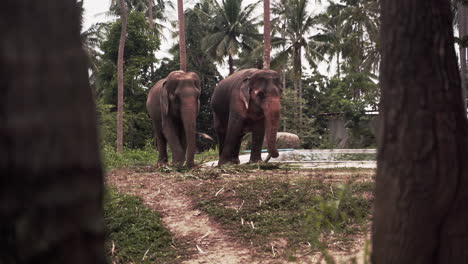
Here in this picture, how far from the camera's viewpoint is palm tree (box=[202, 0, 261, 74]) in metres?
34.6

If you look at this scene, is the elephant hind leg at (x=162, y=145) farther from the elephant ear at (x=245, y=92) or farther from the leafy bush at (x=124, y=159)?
the elephant ear at (x=245, y=92)

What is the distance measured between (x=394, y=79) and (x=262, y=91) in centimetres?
691

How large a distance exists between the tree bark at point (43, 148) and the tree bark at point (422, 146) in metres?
1.39

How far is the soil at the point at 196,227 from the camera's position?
4160 millimetres

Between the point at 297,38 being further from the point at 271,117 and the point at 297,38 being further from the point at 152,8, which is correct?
the point at 271,117

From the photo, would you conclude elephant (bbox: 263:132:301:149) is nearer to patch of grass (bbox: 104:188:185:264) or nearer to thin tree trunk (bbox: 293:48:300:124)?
thin tree trunk (bbox: 293:48:300:124)

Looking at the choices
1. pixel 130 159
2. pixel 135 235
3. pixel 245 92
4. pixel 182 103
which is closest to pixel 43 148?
pixel 135 235

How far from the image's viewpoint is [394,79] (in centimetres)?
203

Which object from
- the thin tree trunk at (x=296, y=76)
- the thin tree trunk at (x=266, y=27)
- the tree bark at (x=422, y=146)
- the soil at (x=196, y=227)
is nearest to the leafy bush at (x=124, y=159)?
the soil at (x=196, y=227)

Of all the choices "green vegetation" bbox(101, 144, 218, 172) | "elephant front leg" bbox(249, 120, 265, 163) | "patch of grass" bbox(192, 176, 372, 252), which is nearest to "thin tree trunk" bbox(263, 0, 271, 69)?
"green vegetation" bbox(101, 144, 218, 172)

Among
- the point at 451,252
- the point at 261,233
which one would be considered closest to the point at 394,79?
the point at 451,252

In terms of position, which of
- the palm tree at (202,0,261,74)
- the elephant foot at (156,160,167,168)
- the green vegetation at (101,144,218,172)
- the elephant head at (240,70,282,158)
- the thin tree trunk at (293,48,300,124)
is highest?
the palm tree at (202,0,261,74)

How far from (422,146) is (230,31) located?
112ft

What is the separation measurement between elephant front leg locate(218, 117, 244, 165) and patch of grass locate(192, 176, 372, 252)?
116 inches
